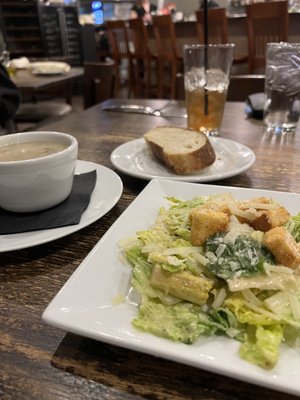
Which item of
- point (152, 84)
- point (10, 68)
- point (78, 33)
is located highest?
point (78, 33)

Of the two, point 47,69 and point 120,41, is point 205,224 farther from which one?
point 120,41

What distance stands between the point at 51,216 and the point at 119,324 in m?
0.36

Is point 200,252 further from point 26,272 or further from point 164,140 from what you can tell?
point 164,140

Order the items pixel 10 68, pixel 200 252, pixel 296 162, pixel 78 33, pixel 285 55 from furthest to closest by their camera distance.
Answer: pixel 78 33
pixel 10 68
pixel 285 55
pixel 296 162
pixel 200 252

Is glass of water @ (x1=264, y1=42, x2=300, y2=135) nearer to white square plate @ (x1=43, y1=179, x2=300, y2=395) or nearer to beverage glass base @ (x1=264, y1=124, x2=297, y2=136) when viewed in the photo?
beverage glass base @ (x1=264, y1=124, x2=297, y2=136)

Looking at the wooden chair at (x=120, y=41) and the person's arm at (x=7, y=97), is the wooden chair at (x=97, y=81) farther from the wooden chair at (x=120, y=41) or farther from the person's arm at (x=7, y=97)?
the wooden chair at (x=120, y=41)

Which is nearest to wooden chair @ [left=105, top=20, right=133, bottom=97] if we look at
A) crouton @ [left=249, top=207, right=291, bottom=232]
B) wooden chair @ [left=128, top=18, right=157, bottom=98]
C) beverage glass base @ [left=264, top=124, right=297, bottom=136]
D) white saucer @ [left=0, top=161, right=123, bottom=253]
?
wooden chair @ [left=128, top=18, right=157, bottom=98]

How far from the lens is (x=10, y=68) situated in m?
3.37

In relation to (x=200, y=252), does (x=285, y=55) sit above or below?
above

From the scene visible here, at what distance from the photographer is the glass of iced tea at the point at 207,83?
1.45 metres

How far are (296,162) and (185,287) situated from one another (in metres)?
0.82

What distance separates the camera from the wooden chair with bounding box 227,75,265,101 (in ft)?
7.07

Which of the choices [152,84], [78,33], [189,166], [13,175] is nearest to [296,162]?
[189,166]

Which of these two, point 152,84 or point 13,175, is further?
point 152,84
